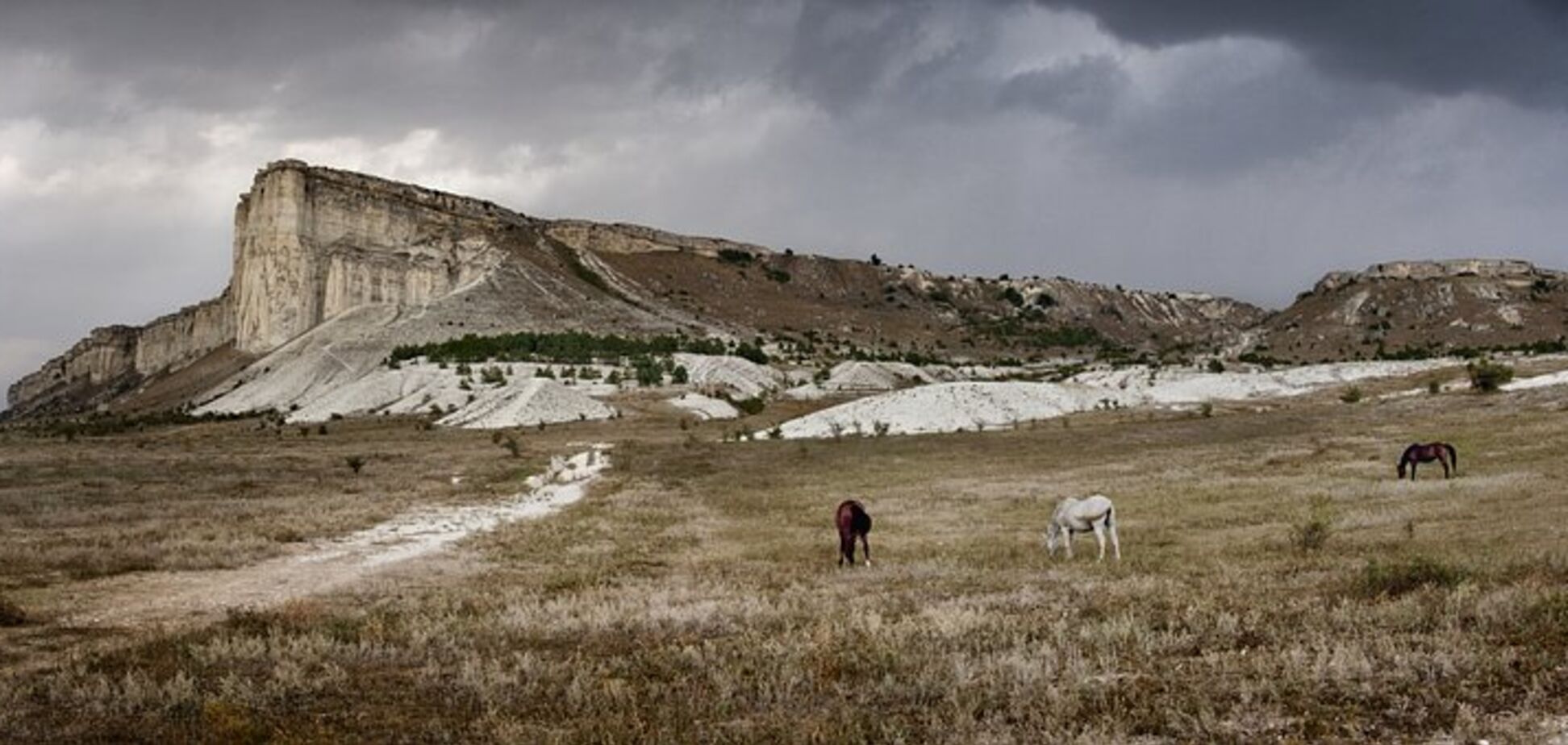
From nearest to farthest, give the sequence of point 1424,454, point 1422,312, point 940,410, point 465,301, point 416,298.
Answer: point 1424,454
point 940,410
point 465,301
point 416,298
point 1422,312

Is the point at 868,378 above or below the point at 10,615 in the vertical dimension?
above

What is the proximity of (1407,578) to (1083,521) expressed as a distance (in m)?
6.89

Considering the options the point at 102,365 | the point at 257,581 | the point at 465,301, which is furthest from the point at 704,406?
the point at 102,365

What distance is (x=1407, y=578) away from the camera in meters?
14.4

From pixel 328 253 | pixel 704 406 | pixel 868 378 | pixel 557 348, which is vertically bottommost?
pixel 704 406

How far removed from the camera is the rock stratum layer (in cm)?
12750

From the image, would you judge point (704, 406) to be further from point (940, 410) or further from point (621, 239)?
point (621, 239)

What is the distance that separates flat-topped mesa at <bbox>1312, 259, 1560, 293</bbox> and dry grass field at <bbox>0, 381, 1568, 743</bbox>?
141m

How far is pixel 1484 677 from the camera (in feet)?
31.0

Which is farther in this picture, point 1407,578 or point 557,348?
point 557,348

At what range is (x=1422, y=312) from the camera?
474 feet

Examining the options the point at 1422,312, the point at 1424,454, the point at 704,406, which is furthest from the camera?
the point at 1422,312

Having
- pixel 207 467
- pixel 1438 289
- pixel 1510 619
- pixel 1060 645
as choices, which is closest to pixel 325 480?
pixel 207 467

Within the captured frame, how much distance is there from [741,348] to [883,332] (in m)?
51.3
